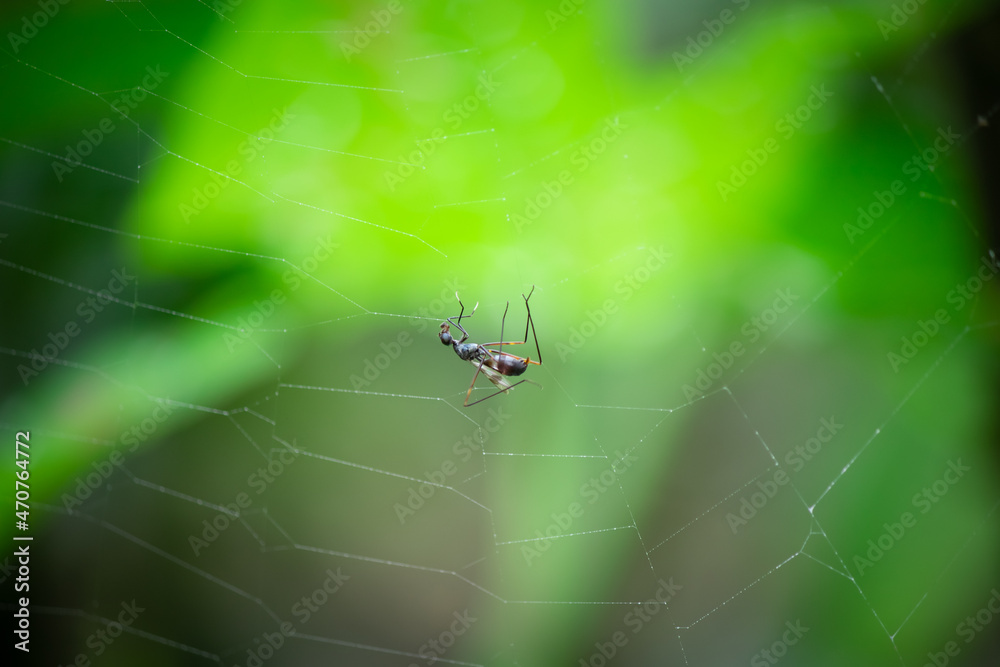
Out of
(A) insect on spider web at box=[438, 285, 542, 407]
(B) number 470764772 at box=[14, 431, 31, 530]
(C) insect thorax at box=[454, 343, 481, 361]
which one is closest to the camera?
(B) number 470764772 at box=[14, 431, 31, 530]

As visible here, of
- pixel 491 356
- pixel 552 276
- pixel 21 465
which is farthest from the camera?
pixel 491 356

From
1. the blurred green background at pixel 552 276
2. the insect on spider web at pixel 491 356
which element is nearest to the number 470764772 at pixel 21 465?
the blurred green background at pixel 552 276

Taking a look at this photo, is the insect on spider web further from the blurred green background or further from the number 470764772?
the number 470764772

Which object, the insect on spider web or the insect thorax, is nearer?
the insect on spider web

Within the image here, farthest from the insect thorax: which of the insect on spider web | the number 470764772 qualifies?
the number 470764772

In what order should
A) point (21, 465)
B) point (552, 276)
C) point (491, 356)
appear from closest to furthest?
point (21, 465) → point (552, 276) → point (491, 356)

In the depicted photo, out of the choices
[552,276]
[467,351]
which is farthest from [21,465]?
[552,276]

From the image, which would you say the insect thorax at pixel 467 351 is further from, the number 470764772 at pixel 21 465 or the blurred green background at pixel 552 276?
the number 470764772 at pixel 21 465

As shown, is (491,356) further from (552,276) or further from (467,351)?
(552,276)

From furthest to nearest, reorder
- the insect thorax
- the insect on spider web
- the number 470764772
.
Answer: the insect thorax
the insect on spider web
the number 470764772
